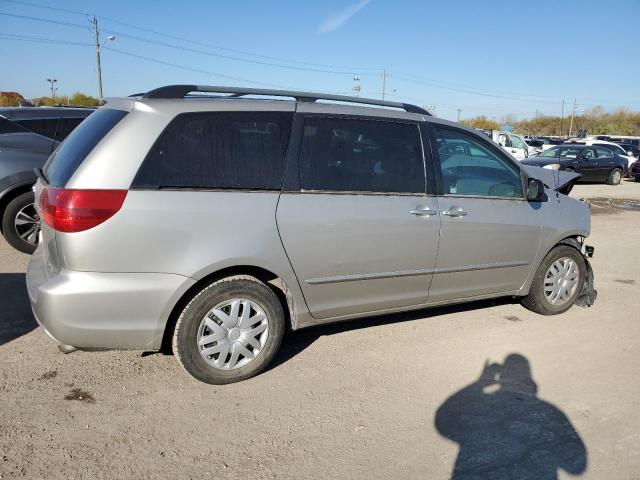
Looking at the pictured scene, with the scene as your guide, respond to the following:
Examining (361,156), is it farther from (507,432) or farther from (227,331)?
(507,432)

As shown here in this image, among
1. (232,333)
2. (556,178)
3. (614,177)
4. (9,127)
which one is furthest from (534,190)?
(614,177)

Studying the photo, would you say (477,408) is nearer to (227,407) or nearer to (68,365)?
(227,407)

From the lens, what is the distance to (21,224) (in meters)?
5.79

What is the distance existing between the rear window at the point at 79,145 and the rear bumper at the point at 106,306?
0.57 m

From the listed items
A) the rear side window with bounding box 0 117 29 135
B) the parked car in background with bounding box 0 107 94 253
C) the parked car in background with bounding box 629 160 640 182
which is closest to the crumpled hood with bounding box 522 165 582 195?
the parked car in background with bounding box 0 107 94 253

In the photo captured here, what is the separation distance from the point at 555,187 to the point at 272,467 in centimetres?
428

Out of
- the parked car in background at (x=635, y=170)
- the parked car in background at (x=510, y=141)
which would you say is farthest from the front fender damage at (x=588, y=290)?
the parked car in background at (x=510, y=141)

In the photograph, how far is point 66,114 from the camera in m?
6.82

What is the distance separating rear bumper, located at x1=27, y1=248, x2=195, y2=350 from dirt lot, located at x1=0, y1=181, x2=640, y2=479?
0.42 meters

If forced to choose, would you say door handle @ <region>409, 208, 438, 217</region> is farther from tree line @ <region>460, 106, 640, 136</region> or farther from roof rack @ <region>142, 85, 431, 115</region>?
tree line @ <region>460, 106, 640, 136</region>

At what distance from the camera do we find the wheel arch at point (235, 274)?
10.1 feet

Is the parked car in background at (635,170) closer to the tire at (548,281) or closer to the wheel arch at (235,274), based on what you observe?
the tire at (548,281)

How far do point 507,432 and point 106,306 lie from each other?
94.3 inches

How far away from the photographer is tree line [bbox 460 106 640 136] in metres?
75.1
